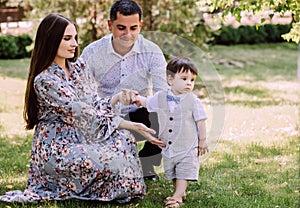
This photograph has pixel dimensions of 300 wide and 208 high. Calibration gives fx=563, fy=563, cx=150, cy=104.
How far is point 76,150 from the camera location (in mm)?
3432

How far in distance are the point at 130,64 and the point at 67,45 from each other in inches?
21.5

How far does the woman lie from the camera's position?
3.44m

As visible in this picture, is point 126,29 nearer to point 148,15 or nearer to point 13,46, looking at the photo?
point 148,15

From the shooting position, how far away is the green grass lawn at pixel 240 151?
371 centimetres

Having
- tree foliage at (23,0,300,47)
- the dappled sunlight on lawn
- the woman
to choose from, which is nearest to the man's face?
the woman

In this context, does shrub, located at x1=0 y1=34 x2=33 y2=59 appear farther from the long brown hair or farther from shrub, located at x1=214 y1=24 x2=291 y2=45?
the long brown hair

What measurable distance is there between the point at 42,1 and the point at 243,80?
3.91 m

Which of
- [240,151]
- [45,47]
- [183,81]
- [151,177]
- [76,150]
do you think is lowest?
[240,151]

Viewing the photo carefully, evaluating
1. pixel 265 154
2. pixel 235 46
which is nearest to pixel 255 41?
pixel 235 46

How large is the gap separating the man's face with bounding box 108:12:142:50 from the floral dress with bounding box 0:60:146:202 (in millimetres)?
442

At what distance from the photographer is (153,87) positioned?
12.6 feet

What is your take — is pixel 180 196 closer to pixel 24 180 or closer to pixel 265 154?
pixel 24 180

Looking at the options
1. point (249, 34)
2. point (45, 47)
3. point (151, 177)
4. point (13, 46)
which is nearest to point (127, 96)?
point (45, 47)

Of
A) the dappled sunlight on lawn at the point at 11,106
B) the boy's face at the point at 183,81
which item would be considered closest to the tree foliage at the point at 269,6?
the boy's face at the point at 183,81
